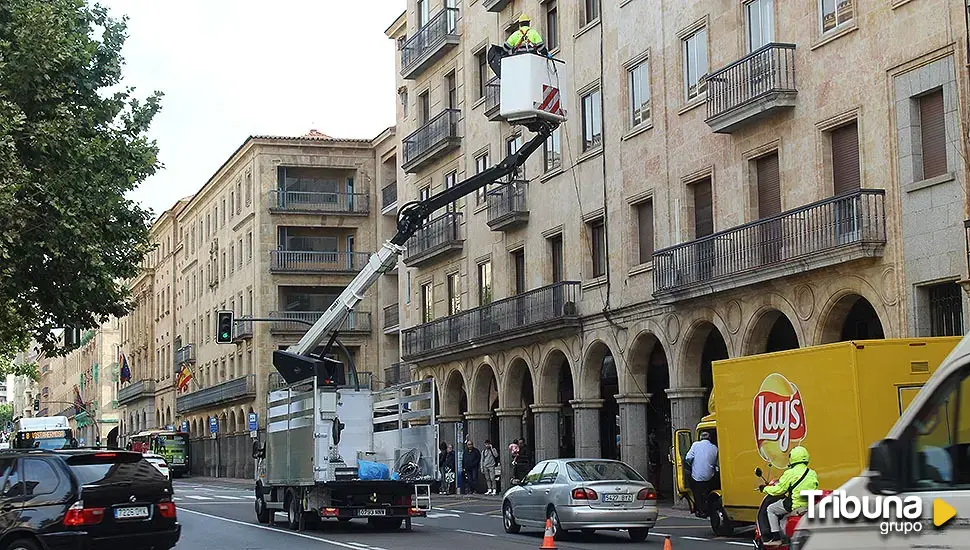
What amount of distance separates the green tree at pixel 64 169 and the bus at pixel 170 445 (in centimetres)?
5325

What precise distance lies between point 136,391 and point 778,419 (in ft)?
308

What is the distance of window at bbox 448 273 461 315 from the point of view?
155ft

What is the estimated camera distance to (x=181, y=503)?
133ft

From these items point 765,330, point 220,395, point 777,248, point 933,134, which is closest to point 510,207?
point 765,330

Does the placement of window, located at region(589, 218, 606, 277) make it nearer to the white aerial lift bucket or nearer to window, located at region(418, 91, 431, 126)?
the white aerial lift bucket

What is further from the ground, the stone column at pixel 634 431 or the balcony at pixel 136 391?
the balcony at pixel 136 391

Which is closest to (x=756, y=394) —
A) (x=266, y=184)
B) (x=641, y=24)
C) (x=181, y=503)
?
(x=641, y=24)

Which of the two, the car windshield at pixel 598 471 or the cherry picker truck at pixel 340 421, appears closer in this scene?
the car windshield at pixel 598 471

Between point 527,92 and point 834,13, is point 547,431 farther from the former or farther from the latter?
point 834,13

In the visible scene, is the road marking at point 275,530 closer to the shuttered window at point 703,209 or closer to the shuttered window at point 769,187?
the shuttered window at point 769,187

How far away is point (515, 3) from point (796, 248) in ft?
59.7

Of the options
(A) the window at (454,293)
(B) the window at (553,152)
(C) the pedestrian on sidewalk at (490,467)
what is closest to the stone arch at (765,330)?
(B) the window at (553,152)

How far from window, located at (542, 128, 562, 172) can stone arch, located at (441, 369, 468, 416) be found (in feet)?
34.9

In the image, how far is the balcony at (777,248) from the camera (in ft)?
83.8
